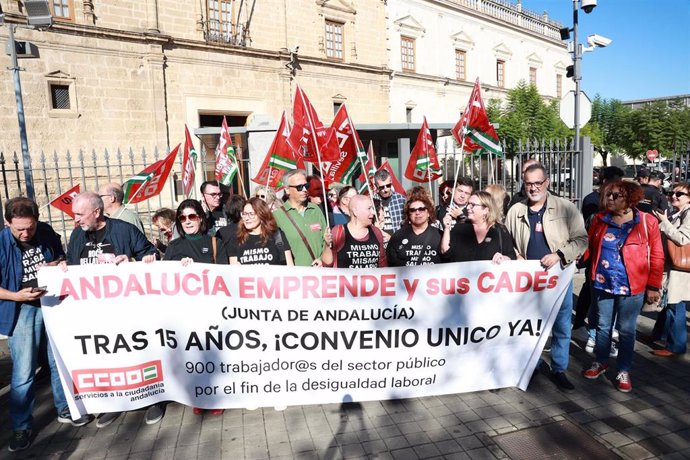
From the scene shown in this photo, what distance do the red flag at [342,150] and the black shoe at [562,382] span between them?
3.32m

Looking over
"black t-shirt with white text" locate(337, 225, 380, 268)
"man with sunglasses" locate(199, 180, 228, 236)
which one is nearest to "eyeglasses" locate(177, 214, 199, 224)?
"black t-shirt with white text" locate(337, 225, 380, 268)

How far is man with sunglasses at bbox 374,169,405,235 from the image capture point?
259 inches

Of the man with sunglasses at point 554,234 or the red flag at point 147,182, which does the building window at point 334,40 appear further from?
the man with sunglasses at point 554,234

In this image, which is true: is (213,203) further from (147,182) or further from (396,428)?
(396,428)

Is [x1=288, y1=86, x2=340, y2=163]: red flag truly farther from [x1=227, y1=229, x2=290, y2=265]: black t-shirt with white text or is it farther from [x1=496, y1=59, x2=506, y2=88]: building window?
[x1=496, y1=59, x2=506, y2=88]: building window

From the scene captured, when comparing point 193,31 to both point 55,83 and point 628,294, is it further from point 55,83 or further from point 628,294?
point 628,294

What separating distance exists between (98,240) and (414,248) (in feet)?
9.02

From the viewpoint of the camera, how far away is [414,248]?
4.30 m

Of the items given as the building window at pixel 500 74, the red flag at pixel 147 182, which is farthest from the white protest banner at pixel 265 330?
the building window at pixel 500 74

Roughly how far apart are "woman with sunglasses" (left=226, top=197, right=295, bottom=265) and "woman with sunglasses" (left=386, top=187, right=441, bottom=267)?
103 cm

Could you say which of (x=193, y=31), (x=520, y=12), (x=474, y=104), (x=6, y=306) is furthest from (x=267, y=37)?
(x=520, y=12)

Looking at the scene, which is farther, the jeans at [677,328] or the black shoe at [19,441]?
the jeans at [677,328]

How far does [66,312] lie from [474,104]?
17.2 ft

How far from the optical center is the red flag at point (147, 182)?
5996 millimetres
